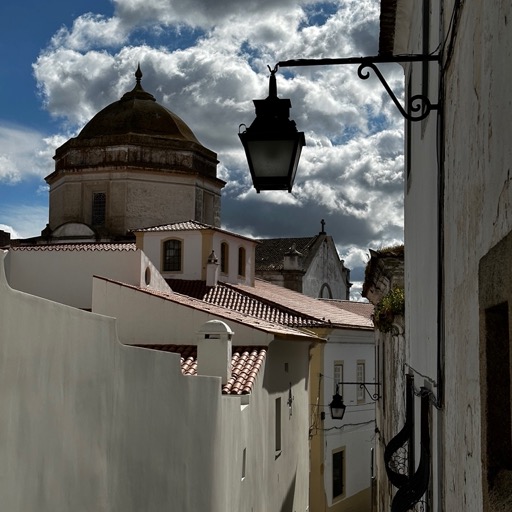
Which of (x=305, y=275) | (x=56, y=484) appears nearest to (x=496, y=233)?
(x=56, y=484)

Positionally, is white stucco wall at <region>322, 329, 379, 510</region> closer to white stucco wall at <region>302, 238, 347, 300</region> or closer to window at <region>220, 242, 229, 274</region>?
window at <region>220, 242, 229, 274</region>

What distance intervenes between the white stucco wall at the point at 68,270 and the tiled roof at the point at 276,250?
22.3 meters

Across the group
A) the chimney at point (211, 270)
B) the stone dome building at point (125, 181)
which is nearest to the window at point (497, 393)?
the chimney at point (211, 270)

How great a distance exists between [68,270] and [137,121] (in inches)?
667

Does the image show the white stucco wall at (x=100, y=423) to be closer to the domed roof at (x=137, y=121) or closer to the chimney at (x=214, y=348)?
the chimney at (x=214, y=348)

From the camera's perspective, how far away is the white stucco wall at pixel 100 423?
16.0ft

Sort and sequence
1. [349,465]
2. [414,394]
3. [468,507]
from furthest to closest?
[349,465], [414,394], [468,507]

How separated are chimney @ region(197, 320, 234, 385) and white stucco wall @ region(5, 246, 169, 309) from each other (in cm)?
756

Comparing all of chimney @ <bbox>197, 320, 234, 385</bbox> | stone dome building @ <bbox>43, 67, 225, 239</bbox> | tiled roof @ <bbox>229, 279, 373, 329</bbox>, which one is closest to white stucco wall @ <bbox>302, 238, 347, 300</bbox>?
stone dome building @ <bbox>43, 67, 225, 239</bbox>

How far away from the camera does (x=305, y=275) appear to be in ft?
141

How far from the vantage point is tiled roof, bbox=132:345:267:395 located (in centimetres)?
1330

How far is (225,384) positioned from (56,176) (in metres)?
24.6

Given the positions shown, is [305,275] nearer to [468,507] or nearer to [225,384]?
[225,384]

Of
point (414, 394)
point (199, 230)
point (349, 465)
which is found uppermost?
point (199, 230)
